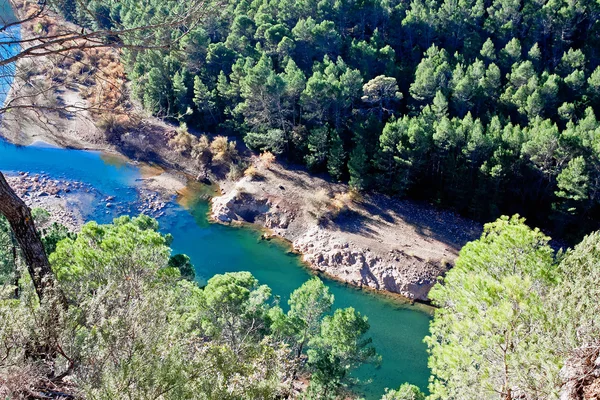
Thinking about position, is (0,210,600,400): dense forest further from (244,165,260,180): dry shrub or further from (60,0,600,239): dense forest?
(244,165,260,180): dry shrub

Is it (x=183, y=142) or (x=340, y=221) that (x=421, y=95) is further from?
(x=183, y=142)

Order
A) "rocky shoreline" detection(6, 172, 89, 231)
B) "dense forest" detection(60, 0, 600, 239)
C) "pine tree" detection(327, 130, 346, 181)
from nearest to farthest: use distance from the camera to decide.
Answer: "dense forest" detection(60, 0, 600, 239) < "rocky shoreline" detection(6, 172, 89, 231) < "pine tree" detection(327, 130, 346, 181)

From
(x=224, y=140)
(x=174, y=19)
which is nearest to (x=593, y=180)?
(x=224, y=140)

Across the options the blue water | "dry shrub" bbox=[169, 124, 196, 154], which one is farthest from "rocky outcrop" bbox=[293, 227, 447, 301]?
the blue water

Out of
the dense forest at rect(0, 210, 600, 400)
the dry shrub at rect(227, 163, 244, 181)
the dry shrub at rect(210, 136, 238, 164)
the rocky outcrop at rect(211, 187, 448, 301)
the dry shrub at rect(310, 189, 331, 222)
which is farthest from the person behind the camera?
the dry shrub at rect(210, 136, 238, 164)

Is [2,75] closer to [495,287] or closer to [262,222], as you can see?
[495,287]

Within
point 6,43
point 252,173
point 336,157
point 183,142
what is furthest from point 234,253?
point 6,43

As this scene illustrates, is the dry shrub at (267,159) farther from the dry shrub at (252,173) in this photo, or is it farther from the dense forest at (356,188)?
the dry shrub at (252,173)
